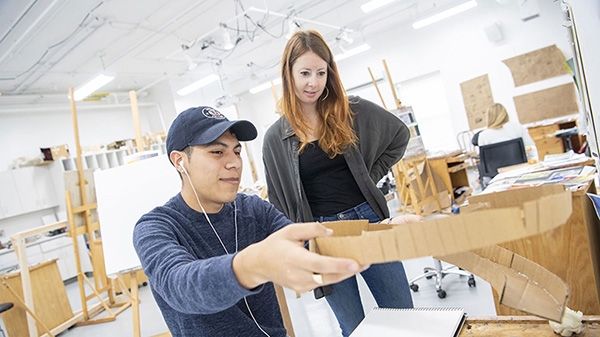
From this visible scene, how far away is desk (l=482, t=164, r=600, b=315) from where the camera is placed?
1266 mm

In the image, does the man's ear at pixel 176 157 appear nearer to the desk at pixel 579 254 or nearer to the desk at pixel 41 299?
the desk at pixel 579 254

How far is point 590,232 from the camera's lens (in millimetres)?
1308

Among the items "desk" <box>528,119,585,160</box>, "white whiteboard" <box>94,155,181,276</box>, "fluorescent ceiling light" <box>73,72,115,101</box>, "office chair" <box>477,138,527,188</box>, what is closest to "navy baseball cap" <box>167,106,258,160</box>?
"white whiteboard" <box>94,155,181,276</box>

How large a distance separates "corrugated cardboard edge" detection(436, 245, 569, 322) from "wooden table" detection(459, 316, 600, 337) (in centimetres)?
15

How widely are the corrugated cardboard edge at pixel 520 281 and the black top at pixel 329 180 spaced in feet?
2.52

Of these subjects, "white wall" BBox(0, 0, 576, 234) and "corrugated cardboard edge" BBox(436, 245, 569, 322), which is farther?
"white wall" BBox(0, 0, 576, 234)

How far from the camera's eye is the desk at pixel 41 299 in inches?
142

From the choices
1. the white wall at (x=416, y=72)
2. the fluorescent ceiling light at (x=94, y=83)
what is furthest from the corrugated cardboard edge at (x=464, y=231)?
the white wall at (x=416, y=72)

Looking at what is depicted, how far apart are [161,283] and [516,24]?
28.4 feet

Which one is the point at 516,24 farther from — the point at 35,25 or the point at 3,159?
the point at 3,159

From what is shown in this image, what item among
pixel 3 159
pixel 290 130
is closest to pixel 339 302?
pixel 290 130

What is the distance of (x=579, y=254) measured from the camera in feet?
4.25

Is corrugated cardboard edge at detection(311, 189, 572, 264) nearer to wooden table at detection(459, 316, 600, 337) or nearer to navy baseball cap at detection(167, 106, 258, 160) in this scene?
wooden table at detection(459, 316, 600, 337)

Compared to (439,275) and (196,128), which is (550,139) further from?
(196,128)
